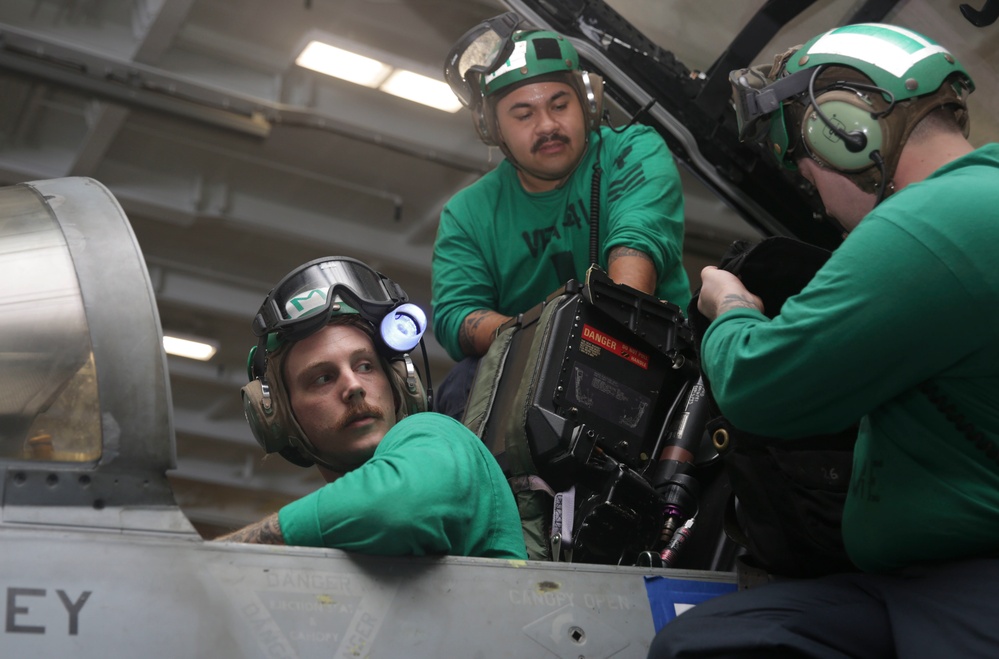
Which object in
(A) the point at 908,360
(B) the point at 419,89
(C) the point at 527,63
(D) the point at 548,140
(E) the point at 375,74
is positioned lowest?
(A) the point at 908,360

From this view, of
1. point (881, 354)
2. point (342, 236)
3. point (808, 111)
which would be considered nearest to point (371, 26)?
point (342, 236)

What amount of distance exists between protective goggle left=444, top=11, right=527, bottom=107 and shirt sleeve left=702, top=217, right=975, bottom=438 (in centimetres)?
207

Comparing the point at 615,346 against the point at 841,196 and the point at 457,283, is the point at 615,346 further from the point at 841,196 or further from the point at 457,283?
the point at 841,196

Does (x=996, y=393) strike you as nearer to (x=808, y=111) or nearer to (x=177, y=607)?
(x=808, y=111)

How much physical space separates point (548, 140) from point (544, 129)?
0.12 ft

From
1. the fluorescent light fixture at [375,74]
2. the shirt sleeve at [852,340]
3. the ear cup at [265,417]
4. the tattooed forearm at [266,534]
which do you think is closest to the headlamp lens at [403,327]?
the ear cup at [265,417]

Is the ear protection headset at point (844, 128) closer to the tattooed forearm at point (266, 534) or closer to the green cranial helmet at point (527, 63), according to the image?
the tattooed forearm at point (266, 534)

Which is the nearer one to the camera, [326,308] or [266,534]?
[266,534]

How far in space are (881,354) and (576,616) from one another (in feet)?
2.40

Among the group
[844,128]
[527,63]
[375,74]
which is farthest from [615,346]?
[375,74]

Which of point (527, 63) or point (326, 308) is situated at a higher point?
point (527, 63)

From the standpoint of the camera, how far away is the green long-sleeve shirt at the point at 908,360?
1398 millimetres

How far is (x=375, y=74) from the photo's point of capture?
6.99 metres

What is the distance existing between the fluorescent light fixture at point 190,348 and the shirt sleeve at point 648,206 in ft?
25.1
